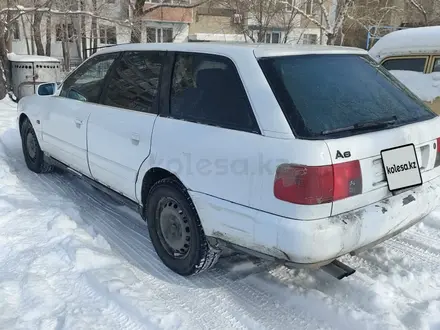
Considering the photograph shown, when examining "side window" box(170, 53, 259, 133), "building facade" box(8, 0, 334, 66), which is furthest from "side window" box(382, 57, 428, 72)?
"building facade" box(8, 0, 334, 66)

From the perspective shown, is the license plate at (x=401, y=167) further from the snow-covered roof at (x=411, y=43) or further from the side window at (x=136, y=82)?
the snow-covered roof at (x=411, y=43)

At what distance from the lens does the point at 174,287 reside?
2.93m

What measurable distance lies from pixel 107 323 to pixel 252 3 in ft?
55.3

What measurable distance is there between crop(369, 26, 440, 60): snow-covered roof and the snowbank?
0.33 meters

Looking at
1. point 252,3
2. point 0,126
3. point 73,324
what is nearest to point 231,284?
point 73,324

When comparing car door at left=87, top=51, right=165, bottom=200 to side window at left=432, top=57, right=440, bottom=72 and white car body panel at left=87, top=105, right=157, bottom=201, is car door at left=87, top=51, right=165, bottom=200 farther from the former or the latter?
side window at left=432, top=57, right=440, bottom=72

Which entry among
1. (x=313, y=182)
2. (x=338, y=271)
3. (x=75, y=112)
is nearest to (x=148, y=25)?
(x=75, y=112)

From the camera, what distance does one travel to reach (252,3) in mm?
17203

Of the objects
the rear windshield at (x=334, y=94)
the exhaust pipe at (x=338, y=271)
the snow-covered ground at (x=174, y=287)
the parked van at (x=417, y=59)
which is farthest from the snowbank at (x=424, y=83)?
the exhaust pipe at (x=338, y=271)

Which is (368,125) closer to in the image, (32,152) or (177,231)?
(177,231)

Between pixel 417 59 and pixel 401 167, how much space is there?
14.6 feet

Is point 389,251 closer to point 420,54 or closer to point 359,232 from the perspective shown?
point 359,232

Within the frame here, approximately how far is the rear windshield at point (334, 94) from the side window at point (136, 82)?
1023 mm

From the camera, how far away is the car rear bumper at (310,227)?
2264 millimetres
